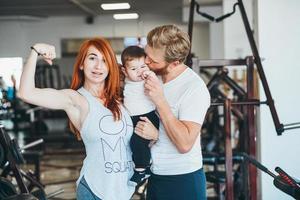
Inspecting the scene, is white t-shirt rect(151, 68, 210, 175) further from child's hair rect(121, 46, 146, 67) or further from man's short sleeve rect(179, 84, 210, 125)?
child's hair rect(121, 46, 146, 67)

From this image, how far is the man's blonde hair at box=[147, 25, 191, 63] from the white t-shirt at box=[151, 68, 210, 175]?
0.32ft

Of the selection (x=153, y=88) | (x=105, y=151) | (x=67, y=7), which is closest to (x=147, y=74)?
(x=153, y=88)

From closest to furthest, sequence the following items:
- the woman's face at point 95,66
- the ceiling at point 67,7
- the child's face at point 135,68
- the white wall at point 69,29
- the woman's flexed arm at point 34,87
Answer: the woman's flexed arm at point 34,87 < the woman's face at point 95,66 < the child's face at point 135,68 < the ceiling at point 67,7 < the white wall at point 69,29

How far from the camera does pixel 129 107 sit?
1789 millimetres

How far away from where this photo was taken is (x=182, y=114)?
1694 millimetres

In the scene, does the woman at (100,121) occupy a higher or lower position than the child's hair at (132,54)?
lower

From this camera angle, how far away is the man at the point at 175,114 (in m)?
1.67

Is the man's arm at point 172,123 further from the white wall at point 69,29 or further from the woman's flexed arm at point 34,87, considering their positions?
the white wall at point 69,29

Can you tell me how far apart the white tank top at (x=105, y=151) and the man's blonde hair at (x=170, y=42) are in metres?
0.32

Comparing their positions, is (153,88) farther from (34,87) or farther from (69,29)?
(69,29)

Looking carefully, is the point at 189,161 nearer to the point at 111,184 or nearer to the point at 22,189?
the point at 111,184

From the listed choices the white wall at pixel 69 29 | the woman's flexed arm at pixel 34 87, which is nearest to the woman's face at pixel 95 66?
the woman's flexed arm at pixel 34 87

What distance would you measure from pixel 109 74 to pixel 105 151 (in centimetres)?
31

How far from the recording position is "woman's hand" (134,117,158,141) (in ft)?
5.57
